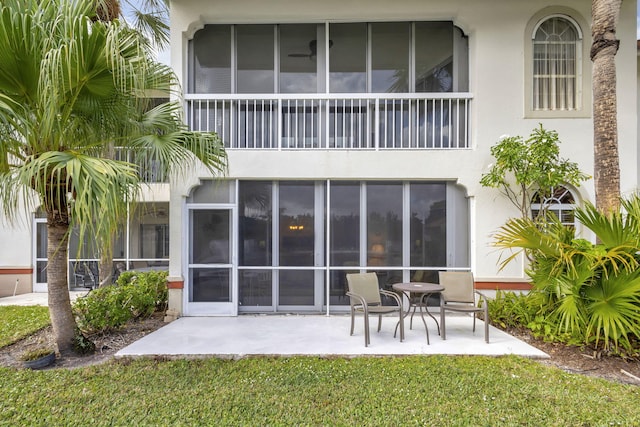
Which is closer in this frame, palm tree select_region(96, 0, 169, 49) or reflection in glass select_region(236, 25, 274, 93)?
reflection in glass select_region(236, 25, 274, 93)

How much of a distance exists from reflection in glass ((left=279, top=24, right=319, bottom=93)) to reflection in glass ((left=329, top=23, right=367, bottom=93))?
416mm

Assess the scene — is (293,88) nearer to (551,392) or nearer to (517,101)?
(517,101)

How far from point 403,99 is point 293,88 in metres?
2.51

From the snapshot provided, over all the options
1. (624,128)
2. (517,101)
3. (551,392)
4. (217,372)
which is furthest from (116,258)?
(624,128)

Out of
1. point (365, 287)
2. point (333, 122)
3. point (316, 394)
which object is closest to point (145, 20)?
point (333, 122)

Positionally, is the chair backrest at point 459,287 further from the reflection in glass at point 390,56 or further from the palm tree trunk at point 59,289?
the palm tree trunk at point 59,289

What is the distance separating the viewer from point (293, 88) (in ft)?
25.3

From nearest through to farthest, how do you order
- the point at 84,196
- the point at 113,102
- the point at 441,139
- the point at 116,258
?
1. the point at 84,196
2. the point at 113,102
3. the point at 441,139
4. the point at 116,258

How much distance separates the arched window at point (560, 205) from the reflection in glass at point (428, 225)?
1.94 metres

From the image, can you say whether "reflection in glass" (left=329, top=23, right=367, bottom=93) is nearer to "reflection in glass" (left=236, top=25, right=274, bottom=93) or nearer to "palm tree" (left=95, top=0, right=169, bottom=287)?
"reflection in glass" (left=236, top=25, right=274, bottom=93)

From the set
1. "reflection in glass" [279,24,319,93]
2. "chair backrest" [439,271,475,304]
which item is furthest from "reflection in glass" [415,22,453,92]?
"chair backrest" [439,271,475,304]

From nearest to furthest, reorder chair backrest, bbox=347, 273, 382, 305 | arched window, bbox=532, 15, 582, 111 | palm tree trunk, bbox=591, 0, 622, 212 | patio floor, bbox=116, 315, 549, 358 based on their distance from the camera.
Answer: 1. patio floor, bbox=116, 315, 549, 358
2. palm tree trunk, bbox=591, 0, 622, 212
3. chair backrest, bbox=347, 273, 382, 305
4. arched window, bbox=532, 15, 582, 111

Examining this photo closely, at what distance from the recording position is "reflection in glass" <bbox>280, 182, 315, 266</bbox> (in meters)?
7.61

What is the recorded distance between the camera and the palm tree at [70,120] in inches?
144
